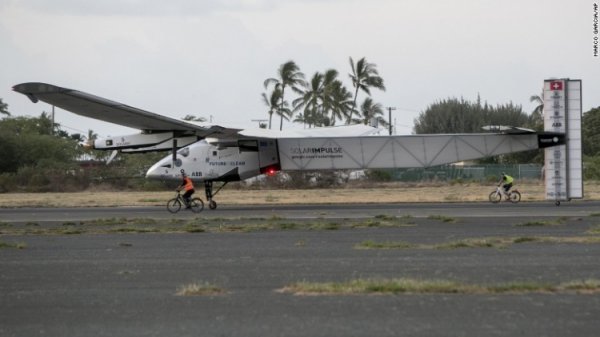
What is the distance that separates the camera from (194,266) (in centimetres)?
1418

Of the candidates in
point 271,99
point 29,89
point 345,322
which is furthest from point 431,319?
point 271,99

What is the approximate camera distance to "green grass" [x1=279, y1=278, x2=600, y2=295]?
10734 mm

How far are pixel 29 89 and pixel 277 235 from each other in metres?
12.8

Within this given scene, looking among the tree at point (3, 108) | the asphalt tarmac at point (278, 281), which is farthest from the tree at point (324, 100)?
the asphalt tarmac at point (278, 281)

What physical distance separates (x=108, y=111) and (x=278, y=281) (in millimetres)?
23154

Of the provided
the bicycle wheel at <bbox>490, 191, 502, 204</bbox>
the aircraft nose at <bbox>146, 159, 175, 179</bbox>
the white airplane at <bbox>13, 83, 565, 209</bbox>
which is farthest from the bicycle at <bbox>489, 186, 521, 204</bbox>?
the aircraft nose at <bbox>146, 159, 175, 179</bbox>

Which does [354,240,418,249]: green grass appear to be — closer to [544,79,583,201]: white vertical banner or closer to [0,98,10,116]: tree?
[544,79,583,201]: white vertical banner

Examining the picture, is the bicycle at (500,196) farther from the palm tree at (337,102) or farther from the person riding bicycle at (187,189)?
the palm tree at (337,102)

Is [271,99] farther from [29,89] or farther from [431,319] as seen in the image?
[431,319]

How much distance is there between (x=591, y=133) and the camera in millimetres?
98375

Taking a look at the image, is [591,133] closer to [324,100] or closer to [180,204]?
[324,100]

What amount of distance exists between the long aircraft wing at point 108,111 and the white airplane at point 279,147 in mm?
57

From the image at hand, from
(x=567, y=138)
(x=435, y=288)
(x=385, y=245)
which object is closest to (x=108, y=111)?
(x=567, y=138)

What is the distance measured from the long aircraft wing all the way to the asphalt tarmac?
8.79 m
